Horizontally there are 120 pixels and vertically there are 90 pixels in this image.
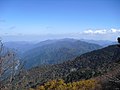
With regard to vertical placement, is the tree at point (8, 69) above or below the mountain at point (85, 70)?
above

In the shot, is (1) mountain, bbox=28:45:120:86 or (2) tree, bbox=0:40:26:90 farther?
(1) mountain, bbox=28:45:120:86

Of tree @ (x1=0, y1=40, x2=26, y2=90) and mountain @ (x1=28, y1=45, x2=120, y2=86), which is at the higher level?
tree @ (x1=0, y1=40, x2=26, y2=90)

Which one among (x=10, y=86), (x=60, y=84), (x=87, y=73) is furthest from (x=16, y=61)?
(x=87, y=73)

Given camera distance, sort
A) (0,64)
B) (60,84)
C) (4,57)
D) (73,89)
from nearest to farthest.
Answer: (0,64) < (4,57) < (73,89) < (60,84)

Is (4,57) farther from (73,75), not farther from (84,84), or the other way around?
(73,75)

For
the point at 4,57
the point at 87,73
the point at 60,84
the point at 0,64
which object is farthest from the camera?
the point at 87,73

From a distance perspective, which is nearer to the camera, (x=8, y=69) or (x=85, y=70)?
(x=8, y=69)

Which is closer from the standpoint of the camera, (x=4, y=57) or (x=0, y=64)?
(x=0, y=64)

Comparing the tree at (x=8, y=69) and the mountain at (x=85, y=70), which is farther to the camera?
the mountain at (x=85, y=70)

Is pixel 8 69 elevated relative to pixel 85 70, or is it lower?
elevated

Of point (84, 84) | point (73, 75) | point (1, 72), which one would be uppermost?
point (1, 72)

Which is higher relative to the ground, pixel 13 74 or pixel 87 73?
pixel 13 74
